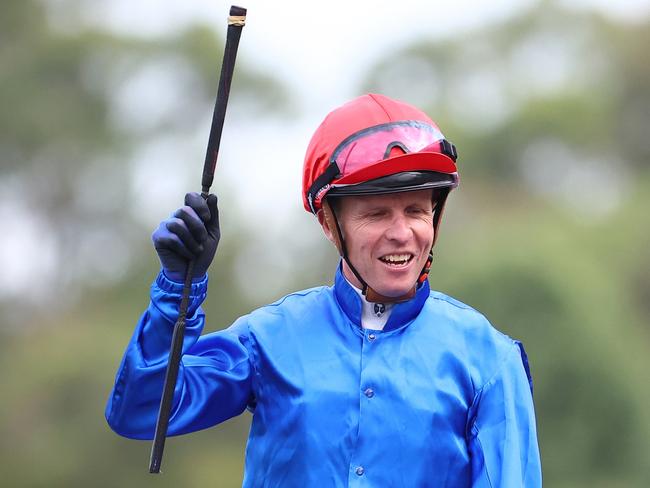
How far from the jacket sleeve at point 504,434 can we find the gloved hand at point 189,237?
2.83ft

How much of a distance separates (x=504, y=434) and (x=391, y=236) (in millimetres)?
635

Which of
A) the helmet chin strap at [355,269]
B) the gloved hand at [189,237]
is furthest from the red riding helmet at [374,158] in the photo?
the gloved hand at [189,237]

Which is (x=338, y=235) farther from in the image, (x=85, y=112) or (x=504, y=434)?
(x=85, y=112)

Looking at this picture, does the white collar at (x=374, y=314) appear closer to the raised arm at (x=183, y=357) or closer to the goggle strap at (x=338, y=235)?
the goggle strap at (x=338, y=235)

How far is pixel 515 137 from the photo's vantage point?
65.4ft

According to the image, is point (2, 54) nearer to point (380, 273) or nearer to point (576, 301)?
point (576, 301)

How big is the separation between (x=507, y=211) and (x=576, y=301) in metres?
3.17

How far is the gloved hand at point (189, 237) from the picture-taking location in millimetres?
3658

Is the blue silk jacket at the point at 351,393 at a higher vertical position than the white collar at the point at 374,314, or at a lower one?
lower

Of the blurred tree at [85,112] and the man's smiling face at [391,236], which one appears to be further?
the blurred tree at [85,112]

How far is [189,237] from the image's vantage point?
3668 millimetres

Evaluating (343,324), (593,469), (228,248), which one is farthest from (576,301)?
(343,324)

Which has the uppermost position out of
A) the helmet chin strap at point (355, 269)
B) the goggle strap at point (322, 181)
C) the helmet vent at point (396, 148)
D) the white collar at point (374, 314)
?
the helmet vent at point (396, 148)

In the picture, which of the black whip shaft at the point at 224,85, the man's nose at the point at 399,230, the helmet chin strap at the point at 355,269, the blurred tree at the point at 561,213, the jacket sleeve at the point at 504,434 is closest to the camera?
the black whip shaft at the point at 224,85
